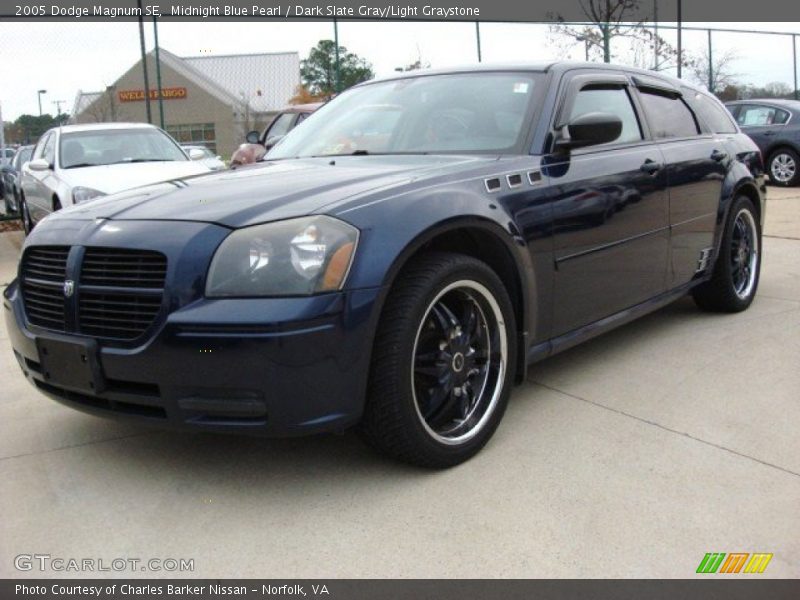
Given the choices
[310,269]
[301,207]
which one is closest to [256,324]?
[310,269]

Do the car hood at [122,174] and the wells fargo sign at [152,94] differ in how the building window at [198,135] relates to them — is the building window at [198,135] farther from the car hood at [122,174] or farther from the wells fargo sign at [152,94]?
the car hood at [122,174]

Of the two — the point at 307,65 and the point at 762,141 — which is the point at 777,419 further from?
the point at 307,65

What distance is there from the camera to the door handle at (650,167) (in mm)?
4016

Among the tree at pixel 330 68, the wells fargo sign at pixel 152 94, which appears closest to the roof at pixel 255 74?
the tree at pixel 330 68

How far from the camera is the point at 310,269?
2.49 meters

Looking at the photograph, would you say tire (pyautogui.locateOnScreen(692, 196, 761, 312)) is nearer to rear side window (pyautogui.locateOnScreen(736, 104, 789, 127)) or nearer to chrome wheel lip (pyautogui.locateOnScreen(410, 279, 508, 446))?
chrome wheel lip (pyautogui.locateOnScreen(410, 279, 508, 446))

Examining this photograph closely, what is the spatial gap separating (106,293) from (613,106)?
110 inches

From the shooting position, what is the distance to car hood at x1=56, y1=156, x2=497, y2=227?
2670 mm

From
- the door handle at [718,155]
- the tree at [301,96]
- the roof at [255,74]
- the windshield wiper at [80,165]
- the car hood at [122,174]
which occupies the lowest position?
the door handle at [718,155]

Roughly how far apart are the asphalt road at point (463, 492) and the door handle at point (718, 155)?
1.52 m

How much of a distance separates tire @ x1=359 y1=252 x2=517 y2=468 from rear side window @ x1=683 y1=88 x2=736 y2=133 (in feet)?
8.96

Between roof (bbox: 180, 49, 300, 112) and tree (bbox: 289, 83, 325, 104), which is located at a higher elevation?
roof (bbox: 180, 49, 300, 112)

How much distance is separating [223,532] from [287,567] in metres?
0.32
